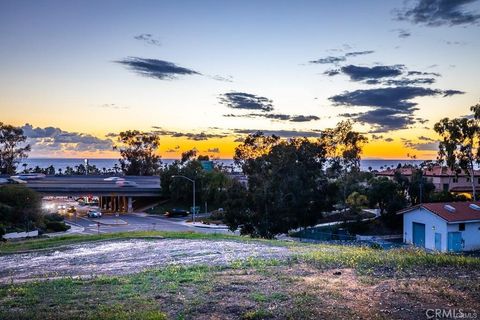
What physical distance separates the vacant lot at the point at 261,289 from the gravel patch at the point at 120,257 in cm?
24

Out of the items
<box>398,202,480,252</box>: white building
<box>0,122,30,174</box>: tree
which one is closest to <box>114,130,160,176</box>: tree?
<box>0,122,30,174</box>: tree

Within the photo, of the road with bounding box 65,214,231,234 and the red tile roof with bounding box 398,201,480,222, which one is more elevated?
the red tile roof with bounding box 398,201,480,222

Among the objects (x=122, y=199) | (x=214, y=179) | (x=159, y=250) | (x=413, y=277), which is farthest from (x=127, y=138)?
(x=413, y=277)

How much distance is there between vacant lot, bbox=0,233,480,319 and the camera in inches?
388

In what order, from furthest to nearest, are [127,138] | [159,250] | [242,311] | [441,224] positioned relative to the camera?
[127,138] < [441,224] < [159,250] < [242,311]

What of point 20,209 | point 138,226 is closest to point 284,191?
point 138,226

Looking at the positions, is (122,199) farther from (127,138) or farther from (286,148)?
(286,148)

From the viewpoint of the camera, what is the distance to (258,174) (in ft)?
160

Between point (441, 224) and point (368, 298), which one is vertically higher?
point (368, 298)

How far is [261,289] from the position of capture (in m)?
11.9

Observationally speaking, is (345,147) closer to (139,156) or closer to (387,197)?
(387,197)

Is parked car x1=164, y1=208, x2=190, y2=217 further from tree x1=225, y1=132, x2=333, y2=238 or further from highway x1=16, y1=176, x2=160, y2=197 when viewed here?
tree x1=225, y1=132, x2=333, y2=238

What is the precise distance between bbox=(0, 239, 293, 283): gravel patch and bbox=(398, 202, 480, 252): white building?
2425cm

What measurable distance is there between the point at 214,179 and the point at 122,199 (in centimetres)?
1860
